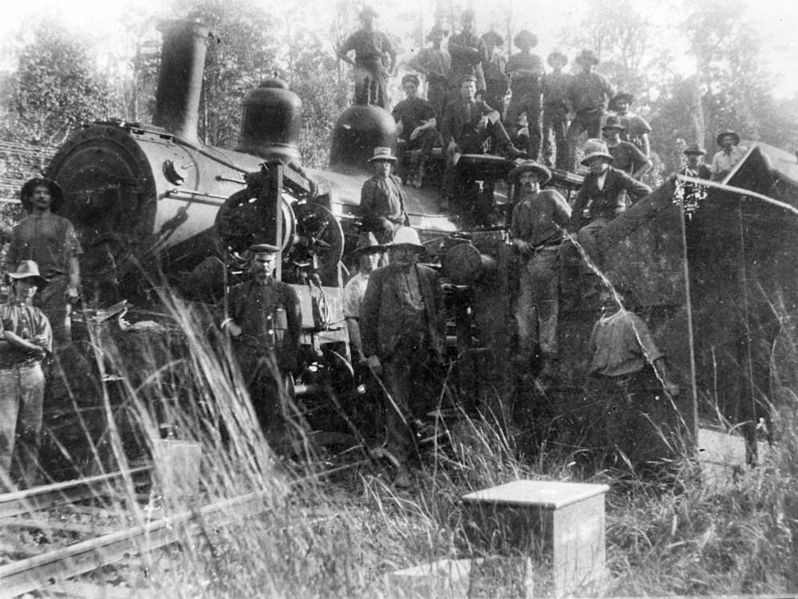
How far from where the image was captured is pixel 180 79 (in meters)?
8.95

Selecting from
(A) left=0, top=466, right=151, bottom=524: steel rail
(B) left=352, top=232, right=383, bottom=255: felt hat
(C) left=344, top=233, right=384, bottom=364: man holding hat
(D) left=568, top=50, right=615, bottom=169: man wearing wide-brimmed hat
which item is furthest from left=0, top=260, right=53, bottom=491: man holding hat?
(D) left=568, top=50, right=615, bottom=169: man wearing wide-brimmed hat

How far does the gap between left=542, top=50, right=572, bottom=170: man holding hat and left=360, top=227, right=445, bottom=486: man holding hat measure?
5.68 meters

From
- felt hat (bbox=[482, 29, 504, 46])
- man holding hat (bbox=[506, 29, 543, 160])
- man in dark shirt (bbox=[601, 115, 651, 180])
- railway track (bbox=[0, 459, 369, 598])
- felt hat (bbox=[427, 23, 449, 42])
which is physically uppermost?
felt hat (bbox=[427, 23, 449, 42])

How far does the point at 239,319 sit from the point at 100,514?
2103mm

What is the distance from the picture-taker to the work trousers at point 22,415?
650 cm

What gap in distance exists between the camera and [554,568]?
→ 346cm

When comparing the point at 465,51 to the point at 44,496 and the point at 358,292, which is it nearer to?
the point at 358,292

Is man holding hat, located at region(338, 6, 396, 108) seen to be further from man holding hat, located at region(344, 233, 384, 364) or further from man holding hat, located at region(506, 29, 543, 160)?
→ man holding hat, located at region(344, 233, 384, 364)

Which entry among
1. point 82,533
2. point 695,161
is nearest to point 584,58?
point 695,161

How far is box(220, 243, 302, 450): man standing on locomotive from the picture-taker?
7.00 metres

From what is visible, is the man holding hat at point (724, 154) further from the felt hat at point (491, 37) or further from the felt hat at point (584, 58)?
the felt hat at point (491, 37)

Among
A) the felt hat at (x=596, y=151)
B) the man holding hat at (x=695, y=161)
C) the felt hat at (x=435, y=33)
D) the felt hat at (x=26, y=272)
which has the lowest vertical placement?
the felt hat at (x=26, y=272)

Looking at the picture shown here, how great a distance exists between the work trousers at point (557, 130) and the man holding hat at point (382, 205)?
4.16 meters

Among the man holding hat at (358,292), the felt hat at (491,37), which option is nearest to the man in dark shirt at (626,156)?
the man holding hat at (358,292)
